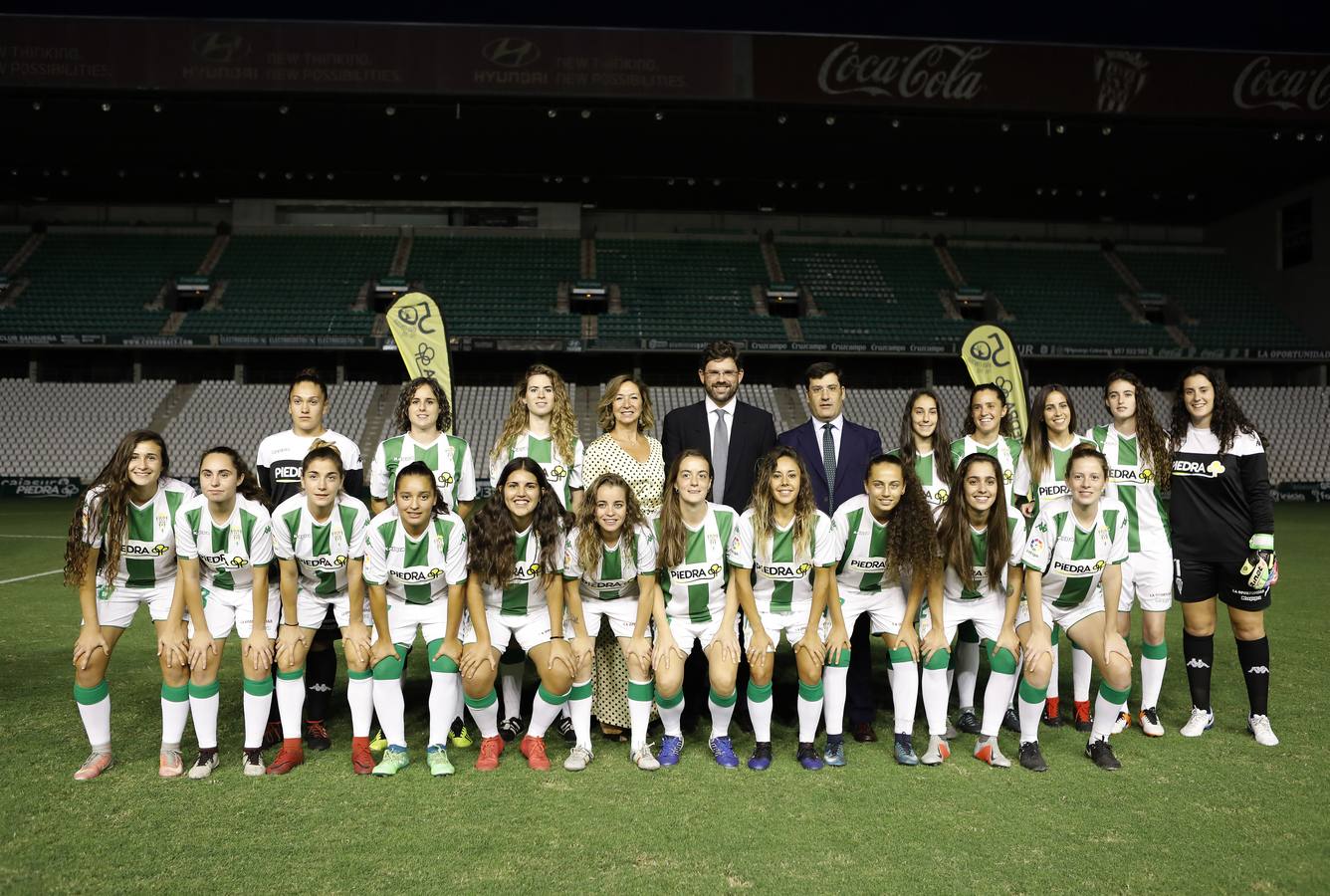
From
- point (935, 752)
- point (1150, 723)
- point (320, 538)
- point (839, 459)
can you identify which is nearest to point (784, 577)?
point (839, 459)

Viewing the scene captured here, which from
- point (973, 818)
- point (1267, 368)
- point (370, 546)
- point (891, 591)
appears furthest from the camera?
point (1267, 368)

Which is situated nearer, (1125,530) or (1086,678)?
(1125,530)

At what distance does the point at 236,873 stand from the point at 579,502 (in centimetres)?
227

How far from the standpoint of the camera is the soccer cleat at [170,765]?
3.83 m

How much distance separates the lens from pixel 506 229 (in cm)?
2795

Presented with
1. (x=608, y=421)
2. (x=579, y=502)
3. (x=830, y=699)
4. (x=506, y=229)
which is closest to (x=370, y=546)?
(x=579, y=502)

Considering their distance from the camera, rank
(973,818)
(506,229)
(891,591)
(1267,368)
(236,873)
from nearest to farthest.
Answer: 1. (236,873)
2. (973,818)
3. (891,591)
4. (1267,368)
5. (506,229)

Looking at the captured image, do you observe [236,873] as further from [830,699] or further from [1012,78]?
[1012,78]

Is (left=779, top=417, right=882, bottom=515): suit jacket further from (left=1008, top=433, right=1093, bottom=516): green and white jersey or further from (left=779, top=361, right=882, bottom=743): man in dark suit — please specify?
(left=1008, top=433, right=1093, bottom=516): green and white jersey

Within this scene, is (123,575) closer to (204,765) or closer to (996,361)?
(204,765)

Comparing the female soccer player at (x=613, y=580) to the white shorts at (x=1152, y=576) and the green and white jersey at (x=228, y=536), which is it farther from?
the white shorts at (x=1152, y=576)

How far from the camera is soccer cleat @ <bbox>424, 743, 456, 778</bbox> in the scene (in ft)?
12.6

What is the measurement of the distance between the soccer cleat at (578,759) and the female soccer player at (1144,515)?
291 cm

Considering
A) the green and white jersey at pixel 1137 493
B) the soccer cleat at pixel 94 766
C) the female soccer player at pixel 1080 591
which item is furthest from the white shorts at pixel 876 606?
the soccer cleat at pixel 94 766
